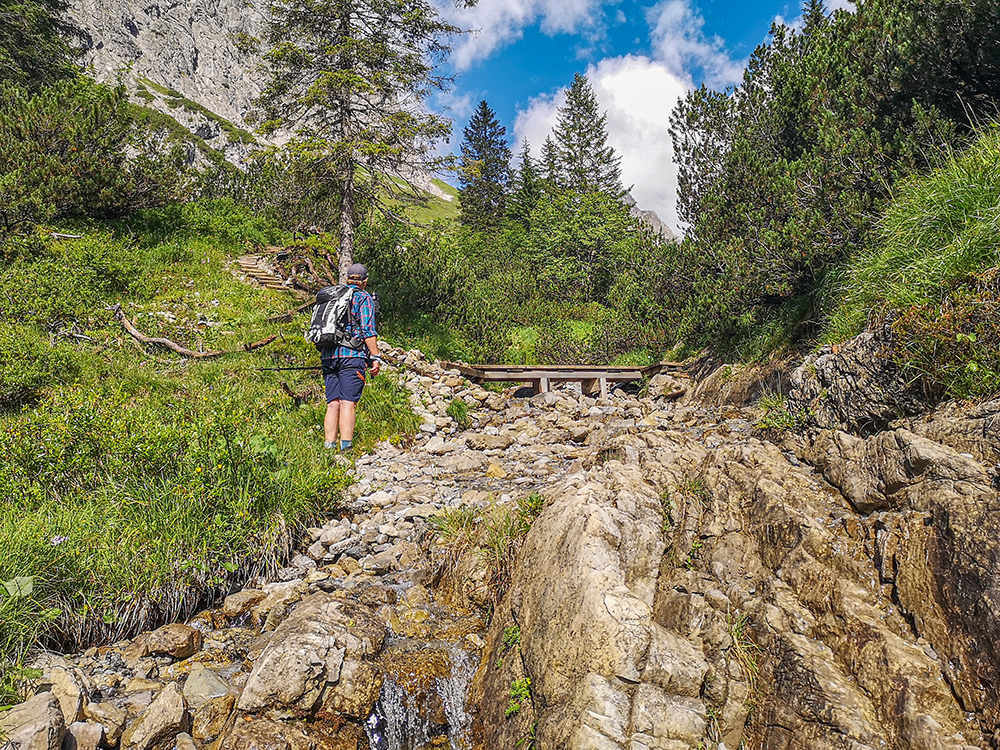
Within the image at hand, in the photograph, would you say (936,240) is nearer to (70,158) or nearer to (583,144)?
(70,158)

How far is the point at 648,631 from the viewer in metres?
2.84

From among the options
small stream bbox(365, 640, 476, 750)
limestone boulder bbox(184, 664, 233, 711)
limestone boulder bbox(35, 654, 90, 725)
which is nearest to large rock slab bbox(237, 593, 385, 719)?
small stream bbox(365, 640, 476, 750)

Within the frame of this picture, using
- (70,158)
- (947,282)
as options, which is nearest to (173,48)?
(70,158)

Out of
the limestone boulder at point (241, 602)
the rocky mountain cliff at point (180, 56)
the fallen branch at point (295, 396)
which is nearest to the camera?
the limestone boulder at point (241, 602)

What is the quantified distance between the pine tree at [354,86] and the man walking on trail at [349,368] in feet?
19.5

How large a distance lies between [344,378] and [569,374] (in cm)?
801

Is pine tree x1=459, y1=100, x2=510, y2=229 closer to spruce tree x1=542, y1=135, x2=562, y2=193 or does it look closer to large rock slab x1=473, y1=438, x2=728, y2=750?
spruce tree x1=542, y1=135, x2=562, y2=193

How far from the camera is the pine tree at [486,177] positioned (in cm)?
3916

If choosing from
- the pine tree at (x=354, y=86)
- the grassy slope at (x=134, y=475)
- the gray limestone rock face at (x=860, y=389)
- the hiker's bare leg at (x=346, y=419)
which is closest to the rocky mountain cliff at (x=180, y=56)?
the pine tree at (x=354, y=86)

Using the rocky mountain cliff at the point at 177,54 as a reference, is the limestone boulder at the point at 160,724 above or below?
below

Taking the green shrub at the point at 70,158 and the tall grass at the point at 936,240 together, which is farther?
the green shrub at the point at 70,158

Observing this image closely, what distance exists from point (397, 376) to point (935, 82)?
9.49 m

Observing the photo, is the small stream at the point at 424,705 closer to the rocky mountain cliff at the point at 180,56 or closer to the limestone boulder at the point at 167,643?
the limestone boulder at the point at 167,643

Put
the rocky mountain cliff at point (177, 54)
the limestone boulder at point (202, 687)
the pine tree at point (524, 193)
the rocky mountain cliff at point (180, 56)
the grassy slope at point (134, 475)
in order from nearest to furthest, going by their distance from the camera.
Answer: the limestone boulder at point (202, 687) < the grassy slope at point (134, 475) < the pine tree at point (524, 193) < the rocky mountain cliff at point (180, 56) < the rocky mountain cliff at point (177, 54)
